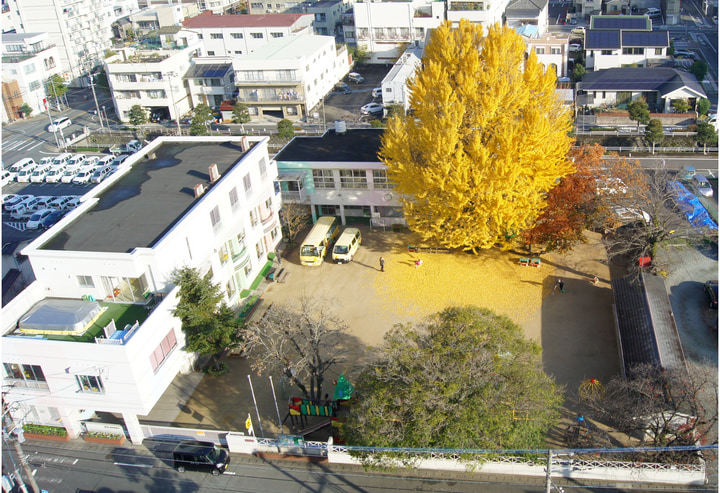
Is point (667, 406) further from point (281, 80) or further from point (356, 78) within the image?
point (356, 78)

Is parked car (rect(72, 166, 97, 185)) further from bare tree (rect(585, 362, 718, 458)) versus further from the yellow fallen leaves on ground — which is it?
bare tree (rect(585, 362, 718, 458))

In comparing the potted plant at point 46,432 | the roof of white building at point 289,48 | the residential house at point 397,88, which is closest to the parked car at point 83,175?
the roof of white building at point 289,48

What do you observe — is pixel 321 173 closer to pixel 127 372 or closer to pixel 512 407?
pixel 127 372

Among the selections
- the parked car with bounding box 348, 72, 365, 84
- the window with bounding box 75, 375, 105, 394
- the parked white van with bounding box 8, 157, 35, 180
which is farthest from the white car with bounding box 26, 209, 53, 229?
the parked car with bounding box 348, 72, 365, 84

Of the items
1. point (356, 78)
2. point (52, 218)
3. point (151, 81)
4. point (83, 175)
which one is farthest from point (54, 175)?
point (356, 78)

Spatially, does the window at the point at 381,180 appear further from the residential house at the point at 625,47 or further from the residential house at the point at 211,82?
Result: the residential house at the point at 625,47

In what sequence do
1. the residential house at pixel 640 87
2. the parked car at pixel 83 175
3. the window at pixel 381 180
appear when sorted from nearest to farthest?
the window at pixel 381 180 < the parked car at pixel 83 175 < the residential house at pixel 640 87
